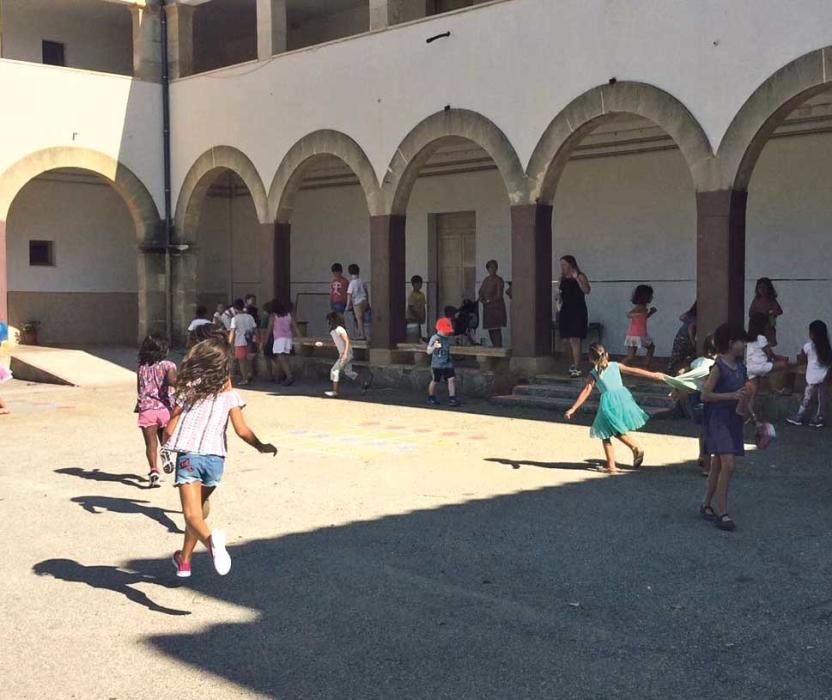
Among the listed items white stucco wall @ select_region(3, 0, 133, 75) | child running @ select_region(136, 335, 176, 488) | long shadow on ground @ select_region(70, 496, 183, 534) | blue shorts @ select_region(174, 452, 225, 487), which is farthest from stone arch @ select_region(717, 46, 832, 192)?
white stucco wall @ select_region(3, 0, 133, 75)

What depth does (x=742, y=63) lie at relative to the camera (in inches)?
515

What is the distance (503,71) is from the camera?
15.8 meters

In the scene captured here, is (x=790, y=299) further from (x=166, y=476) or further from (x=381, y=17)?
(x=166, y=476)

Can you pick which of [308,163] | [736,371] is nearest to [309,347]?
[308,163]

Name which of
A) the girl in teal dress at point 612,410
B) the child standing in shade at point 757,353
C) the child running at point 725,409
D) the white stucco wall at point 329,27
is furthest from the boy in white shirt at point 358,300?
the child running at point 725,409

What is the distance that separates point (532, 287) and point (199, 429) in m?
9.82

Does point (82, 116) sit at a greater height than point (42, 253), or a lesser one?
greater

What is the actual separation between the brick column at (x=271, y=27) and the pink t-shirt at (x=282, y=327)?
16.7 feet

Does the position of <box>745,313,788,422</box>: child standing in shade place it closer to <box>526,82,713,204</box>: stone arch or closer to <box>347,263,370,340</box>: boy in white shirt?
<box>526,82,713,204</box>: stone arch

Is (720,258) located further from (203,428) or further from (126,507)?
→ (203,428)

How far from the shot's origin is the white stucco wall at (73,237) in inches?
895

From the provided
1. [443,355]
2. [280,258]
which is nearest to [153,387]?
[443,355]

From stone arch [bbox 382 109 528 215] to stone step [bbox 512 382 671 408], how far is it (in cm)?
268

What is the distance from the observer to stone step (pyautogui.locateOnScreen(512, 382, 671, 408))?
45.0ft
